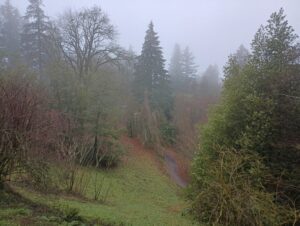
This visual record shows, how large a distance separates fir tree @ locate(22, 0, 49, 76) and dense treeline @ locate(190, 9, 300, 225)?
27054 millimetres

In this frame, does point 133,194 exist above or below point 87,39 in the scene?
below

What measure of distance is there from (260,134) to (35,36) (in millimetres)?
32171

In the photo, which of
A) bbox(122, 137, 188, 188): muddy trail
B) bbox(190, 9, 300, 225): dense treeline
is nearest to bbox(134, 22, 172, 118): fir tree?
bbox(122, 137, 188, 188): muddy trail

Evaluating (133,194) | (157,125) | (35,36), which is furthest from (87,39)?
(133,194)

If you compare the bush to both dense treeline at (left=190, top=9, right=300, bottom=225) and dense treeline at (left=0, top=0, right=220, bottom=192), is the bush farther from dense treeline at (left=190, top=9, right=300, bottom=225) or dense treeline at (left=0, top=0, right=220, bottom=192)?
dense treeline at (left=0, top=0, right=220, bottom=192)

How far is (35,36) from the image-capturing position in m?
40.1

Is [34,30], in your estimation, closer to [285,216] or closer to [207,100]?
[207,100]

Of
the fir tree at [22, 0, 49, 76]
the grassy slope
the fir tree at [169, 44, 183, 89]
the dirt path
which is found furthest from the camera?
the fir tree at [169, 44, 183, 89]

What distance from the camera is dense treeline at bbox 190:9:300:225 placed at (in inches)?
476

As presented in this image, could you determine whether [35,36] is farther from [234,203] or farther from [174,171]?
[234,203]

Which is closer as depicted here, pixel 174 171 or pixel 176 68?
pixel 174 171

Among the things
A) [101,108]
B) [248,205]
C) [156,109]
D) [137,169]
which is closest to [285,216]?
[248,205]

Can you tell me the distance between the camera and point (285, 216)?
40.2 feet

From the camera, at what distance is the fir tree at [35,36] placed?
3950 centimetres
